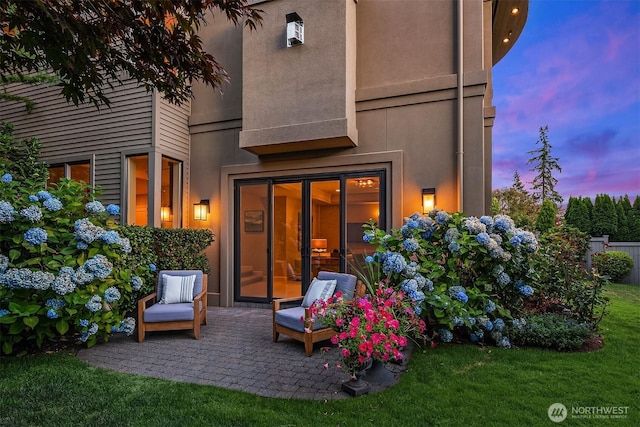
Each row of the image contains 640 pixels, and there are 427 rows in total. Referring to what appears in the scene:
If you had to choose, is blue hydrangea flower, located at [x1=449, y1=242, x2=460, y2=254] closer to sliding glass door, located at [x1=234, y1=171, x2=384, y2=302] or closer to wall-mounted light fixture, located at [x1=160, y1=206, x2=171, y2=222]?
sliding glass door, located at [x1=234, y1=171, x2=384, y2=302]

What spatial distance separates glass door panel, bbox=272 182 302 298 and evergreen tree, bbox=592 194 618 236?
1140cm

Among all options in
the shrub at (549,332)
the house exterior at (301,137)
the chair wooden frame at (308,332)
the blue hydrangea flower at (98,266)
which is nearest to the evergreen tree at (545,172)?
the house exterior at (301,137)

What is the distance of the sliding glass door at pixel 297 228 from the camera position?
21.1 ft

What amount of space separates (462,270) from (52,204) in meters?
4.99

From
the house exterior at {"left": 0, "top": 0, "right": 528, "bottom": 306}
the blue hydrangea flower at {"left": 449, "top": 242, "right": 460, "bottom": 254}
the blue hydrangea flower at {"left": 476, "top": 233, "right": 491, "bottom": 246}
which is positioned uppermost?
the house exterior at {"left": 0, "top": 0, "right": 528, "bottom": 306}

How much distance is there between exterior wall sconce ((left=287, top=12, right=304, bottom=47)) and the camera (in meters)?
6.20

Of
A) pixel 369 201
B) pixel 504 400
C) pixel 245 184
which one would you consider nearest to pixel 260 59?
pixel 245 184

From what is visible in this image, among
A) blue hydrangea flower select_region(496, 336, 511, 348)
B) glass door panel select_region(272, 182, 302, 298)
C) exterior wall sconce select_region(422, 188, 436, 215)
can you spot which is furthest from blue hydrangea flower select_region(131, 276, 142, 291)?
blue hydrangea flower select_region(496, 336, 511, 348)

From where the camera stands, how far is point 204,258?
680 centimetres

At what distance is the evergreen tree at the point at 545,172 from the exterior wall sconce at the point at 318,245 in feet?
67.8

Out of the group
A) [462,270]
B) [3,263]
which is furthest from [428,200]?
[3,263]

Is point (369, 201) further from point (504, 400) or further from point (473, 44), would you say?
point (504, 400)

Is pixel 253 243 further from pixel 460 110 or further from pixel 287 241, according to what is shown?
pixel 460 110

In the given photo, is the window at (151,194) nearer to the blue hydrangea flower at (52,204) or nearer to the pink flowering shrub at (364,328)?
the blue hydrangea flower at (52,204)
